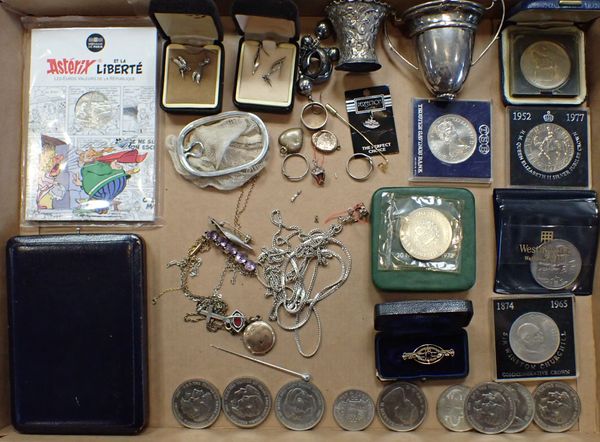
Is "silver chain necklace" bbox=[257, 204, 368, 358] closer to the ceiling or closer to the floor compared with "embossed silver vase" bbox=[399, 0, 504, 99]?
closer to the floor

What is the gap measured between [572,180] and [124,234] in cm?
113

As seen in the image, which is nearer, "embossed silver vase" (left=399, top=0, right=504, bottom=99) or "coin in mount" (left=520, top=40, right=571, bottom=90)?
"embossed silver vase" (left=399, top=0, right=504, bottom=99)

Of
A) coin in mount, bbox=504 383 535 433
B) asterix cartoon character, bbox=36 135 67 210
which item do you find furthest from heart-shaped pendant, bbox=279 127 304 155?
coin in mount, bbox=504 383 535 433

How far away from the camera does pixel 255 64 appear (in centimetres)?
135

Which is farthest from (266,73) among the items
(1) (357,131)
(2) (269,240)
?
(2) (269,240)

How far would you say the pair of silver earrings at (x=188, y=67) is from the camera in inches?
53.0

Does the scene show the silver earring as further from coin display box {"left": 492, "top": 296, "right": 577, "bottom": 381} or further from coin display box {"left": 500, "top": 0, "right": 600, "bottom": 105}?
coin display box {"left": 492, "top": 296, "right": 577, "bottom": 381}

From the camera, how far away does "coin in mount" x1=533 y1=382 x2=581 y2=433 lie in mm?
1325

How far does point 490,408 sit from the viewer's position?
1.31m

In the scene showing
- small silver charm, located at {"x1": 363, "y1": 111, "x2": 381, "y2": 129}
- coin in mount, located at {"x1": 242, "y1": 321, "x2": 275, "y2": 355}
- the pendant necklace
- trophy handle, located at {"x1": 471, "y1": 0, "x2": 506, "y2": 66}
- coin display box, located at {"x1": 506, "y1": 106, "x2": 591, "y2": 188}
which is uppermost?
trophy handle, located at {"x1": 471, "y1": 0, "x2": 506, "y2": 66}

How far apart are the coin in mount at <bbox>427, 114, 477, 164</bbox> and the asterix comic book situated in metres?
0.72

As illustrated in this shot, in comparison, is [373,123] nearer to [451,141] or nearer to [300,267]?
[451,141]

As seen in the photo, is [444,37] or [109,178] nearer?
[444,37]

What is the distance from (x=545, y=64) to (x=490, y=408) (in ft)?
2.87
